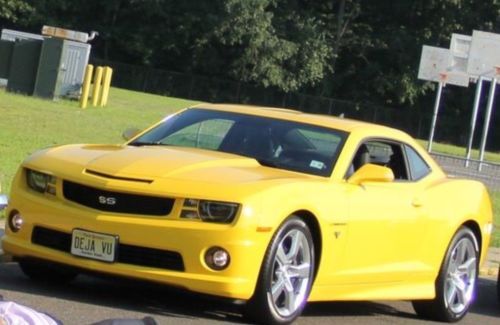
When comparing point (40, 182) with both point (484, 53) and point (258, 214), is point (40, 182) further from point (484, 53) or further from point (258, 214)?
point (484, 53)

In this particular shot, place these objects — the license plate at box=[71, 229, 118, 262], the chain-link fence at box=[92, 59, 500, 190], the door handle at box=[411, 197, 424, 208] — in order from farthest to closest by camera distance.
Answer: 1. the chain-link fence at box=[92, 59, 500, 190]
2. the door handle at box=[411, 197, 424, 208]
3. the license plate at box=[71, 229, 118, 262]

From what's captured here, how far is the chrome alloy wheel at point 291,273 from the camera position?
7.79 metres

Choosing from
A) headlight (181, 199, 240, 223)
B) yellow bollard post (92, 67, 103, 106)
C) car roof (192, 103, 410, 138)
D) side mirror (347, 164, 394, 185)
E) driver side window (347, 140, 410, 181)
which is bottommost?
headlight (181, 199, 240, 223)

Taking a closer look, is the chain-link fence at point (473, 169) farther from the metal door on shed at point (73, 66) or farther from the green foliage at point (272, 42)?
the green foliage at point (272, 42)

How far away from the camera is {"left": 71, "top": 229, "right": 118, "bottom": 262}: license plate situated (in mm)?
7664

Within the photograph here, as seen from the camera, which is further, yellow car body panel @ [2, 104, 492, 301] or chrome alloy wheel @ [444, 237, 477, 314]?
chrome alloy wheel @ [444, 237, 477, 314]

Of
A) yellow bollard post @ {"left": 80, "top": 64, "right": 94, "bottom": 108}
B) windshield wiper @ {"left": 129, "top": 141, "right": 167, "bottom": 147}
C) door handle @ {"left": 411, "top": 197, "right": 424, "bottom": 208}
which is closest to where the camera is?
windshield wiper @ {"left": 129, "top": 141, "right": 167, "bottom": 147}

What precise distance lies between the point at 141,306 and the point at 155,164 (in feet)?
3.27

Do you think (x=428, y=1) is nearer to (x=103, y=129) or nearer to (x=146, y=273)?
(x=103, y=129)

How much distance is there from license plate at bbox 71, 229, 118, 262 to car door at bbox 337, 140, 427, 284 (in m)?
1.71

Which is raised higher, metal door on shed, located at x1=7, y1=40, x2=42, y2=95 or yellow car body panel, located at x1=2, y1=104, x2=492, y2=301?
metal door on shed, located at x1=7, y1=40, x2=42, y2=95

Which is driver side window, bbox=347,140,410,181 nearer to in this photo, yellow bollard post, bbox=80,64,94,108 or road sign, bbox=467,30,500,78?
yellow bollard post, bbox=80,64,94,108

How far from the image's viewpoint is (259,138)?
8.87 meters

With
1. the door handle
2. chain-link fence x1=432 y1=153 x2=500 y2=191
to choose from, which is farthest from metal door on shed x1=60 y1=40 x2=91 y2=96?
the door handle
